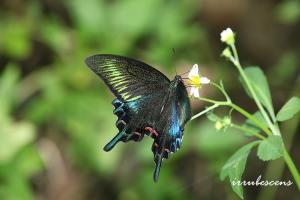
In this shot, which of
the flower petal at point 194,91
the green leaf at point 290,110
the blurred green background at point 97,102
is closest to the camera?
the green leaf at point 290,110

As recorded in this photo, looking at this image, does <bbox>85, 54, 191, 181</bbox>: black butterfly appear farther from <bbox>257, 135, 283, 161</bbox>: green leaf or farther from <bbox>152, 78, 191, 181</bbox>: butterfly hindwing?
<bbox>257, 135, 283, 161</bbox>: green leaf

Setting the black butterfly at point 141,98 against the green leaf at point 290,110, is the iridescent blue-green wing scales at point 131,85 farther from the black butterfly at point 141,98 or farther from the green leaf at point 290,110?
the green leaf at point 290,110

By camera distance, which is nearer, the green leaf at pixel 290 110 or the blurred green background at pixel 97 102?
the green leaf at pixel 290 110

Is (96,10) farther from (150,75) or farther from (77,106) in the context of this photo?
(150,75)

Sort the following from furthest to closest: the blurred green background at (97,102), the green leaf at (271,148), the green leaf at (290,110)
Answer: the blurred green background at (97,102) < the green leaf at (290,110) < the green leaf at (271,148)

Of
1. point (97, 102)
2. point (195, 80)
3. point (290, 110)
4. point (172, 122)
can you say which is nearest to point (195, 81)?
point (195, 80)

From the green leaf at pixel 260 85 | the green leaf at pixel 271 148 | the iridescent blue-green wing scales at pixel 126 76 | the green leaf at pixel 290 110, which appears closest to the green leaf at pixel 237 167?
the green leaf at pixel 271 148
